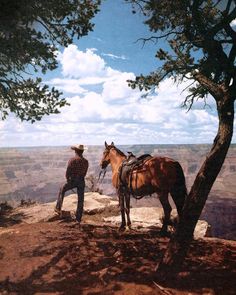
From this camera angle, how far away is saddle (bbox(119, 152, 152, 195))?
1197 centimetres

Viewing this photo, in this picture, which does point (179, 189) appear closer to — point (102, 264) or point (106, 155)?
point (106, 155)

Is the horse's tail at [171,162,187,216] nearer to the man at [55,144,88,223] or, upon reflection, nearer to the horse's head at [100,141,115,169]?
the horse's head at [100,141,115,169]

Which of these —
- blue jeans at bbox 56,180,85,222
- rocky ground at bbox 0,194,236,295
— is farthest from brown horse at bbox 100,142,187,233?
blue jeans at bbox 56,180,85,222

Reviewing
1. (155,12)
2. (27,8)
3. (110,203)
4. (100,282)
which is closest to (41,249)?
(100,282)

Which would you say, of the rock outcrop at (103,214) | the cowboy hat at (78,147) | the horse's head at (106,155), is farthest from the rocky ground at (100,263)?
the cowboy hat at (78,147)

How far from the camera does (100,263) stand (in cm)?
834

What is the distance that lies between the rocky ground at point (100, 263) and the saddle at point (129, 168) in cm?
157

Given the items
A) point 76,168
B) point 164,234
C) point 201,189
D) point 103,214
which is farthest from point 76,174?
point 201,189

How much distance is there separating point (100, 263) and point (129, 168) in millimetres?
4498

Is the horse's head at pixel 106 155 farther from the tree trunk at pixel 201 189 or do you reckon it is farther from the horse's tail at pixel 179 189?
the tree trunk at pixel 201 189

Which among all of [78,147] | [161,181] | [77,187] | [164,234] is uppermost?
[78,147]

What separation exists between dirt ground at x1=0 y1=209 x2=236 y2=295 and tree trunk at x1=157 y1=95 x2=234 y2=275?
0.42 m

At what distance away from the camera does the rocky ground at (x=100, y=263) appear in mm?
7090

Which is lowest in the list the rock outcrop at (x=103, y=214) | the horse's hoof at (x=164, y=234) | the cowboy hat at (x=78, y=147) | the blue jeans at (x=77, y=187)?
the rock outcrop at (x=103, y=214)
